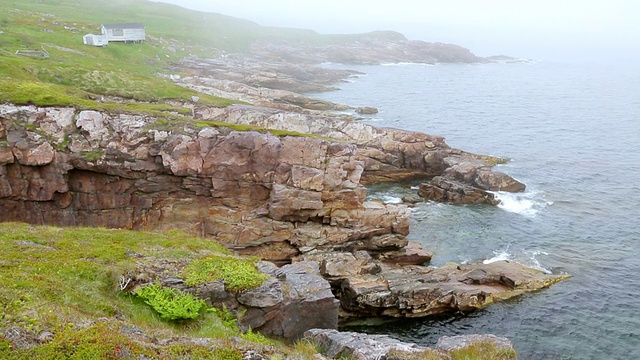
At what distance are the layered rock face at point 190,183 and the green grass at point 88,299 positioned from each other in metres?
14.9

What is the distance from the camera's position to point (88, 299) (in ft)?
51.3

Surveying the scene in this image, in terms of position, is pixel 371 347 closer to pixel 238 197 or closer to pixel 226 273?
pixel 226 273

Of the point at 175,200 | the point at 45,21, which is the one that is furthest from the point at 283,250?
the point at 45,21

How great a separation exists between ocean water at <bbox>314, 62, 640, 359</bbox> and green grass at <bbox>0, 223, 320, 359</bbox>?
18.8 meters

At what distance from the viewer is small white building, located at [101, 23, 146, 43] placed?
337ft

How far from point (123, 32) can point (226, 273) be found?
101 meters

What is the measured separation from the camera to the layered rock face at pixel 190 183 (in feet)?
120

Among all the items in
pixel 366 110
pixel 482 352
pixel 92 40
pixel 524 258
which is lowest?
pixel 524 258

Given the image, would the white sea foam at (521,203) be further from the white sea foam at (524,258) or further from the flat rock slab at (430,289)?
the flat rock slab at (430,289)

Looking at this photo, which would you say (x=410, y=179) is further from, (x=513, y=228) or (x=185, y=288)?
(x=185, y=288)

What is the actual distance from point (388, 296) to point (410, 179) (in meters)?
34.7

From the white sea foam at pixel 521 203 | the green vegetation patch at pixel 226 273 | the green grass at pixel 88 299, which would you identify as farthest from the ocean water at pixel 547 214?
the green grass at pixel 88 299

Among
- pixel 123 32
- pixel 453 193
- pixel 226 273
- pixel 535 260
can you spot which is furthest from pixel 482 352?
pixel 123 32

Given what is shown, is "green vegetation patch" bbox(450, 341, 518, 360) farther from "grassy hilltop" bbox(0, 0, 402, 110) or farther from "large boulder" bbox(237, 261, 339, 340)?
"grassy hilltop" bbox(0, 0, 402, 110)
